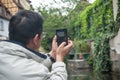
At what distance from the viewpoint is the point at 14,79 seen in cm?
205

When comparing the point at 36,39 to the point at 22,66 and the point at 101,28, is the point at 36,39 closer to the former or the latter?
the point at 22,66

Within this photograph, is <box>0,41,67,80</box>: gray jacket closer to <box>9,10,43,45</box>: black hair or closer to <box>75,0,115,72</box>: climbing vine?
<box>9,10,43,45</box>: black hair

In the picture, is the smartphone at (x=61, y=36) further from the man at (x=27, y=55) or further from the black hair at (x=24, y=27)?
the black hair at (x=24, y=27)

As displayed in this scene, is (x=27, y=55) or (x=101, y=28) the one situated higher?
(x=101, y=28)

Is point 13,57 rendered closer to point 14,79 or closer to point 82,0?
point 14,79

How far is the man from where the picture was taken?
2061mm

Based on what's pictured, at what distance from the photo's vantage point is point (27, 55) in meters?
2.14

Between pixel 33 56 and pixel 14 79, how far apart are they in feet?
0.63

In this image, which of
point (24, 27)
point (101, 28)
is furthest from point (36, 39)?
point (101, 28)

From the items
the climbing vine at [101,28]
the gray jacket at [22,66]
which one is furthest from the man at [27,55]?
the climbing vine at [101,28]

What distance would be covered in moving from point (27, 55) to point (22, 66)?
0.09 m

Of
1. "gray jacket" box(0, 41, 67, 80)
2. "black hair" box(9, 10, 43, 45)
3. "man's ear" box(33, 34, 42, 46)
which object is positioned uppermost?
"black hair" box(9, 10, 43, 45)

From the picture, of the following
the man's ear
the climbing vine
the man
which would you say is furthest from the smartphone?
the climbing vine

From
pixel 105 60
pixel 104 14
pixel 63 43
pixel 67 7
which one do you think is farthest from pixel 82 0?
pixel 63 43
